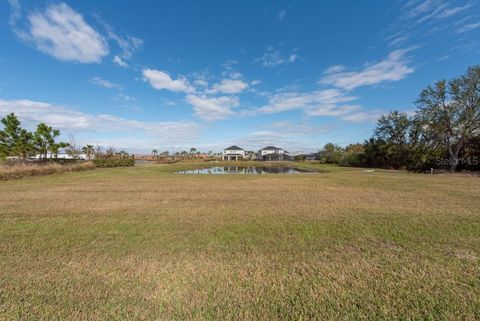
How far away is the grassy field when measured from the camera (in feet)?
7.75

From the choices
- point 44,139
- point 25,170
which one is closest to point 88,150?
point 44,139

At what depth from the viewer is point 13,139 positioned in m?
21.0

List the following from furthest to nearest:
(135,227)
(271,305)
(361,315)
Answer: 1. (135,227)
2. (271,305)
3. (361,315)

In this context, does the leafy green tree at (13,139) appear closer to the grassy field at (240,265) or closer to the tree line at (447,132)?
the grassy field at (240,265)

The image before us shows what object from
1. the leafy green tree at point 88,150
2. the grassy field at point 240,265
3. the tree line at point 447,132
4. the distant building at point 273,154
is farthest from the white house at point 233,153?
the grassy field at point 240,265

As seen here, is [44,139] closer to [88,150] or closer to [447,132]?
[88,150]

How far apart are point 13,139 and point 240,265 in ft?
93.5

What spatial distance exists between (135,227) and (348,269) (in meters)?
4.43

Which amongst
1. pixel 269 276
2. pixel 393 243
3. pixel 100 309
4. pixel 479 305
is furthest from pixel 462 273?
pixel 100 309

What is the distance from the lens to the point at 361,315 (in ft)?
7.41

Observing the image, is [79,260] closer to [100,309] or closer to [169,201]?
[100,309]

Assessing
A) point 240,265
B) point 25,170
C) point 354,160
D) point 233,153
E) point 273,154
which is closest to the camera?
point 240,265

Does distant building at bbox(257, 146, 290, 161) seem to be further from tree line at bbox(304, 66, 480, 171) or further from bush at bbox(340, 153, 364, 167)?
tree line at bbox(304, 66, 480, 171)

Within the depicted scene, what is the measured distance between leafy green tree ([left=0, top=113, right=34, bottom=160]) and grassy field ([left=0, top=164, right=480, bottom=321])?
21323 mm
